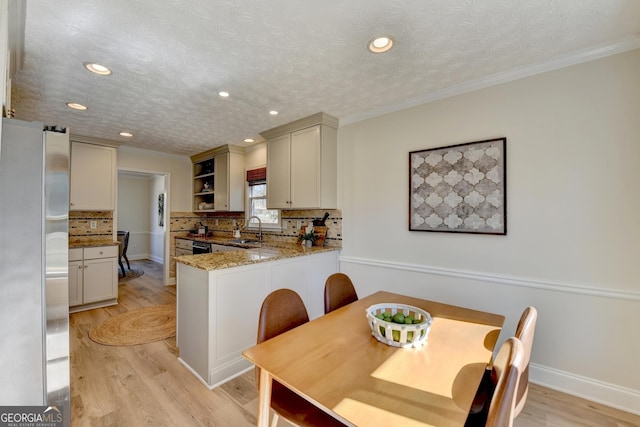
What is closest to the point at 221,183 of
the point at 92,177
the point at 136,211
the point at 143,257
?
the point at 92,177

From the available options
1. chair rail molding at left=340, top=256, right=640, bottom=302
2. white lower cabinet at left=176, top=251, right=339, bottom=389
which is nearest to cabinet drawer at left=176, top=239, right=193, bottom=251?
white lower cabinet at left=176, top=251, right=339, bottom=389

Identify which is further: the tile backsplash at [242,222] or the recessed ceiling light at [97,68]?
the tile backsplash at [242,222]

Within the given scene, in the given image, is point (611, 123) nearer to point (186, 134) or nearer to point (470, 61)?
point (470, 61)

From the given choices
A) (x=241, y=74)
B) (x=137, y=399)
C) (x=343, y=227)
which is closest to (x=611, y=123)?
(x=343, y=227)

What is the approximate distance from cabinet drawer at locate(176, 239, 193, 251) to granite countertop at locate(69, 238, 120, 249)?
3.32 feet

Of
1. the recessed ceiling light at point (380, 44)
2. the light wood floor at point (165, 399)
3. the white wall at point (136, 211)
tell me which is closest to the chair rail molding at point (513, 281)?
the light wood floor at point (165, 399)

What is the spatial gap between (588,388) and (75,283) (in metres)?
5.37

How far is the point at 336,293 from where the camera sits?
1980 mm

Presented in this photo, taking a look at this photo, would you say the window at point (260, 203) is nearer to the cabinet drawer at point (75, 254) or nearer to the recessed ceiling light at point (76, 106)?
the recessed ceiling light at point (76, 106)

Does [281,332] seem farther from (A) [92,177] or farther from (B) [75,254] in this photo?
(A) [92,177]

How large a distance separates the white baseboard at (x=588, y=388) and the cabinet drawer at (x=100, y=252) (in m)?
5.00

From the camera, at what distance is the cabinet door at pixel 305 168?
3.18 m

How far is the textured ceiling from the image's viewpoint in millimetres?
1490

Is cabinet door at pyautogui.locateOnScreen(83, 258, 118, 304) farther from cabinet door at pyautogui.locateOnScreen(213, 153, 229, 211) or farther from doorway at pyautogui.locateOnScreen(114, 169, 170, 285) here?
doorway at pyautogui.locateOnScreen(114, 169, 170, 285)
